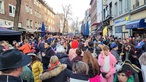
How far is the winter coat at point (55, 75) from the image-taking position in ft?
19.3

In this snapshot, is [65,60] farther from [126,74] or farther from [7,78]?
[7,78]

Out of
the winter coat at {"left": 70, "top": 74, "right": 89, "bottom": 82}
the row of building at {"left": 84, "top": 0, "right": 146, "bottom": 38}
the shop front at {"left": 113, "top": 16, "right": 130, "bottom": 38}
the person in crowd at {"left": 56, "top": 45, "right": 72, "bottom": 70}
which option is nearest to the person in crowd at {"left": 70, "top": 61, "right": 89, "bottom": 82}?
the winter coat at {"left": 70, "top": 74, "right": 89, "bottom": 82}

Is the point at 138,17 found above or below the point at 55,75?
above

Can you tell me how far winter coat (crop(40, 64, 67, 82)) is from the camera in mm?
5895

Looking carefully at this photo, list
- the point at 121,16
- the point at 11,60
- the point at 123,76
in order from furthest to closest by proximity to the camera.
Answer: the point at 121,16, the point at 123,76, the point at 11,60

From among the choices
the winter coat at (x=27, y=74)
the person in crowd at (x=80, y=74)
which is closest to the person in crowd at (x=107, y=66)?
the person in crowd at (x=80, y=74)

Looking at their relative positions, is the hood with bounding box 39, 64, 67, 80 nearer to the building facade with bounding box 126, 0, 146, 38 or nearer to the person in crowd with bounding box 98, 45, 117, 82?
the person in crowd with bounding box 98, 45, 117, 82

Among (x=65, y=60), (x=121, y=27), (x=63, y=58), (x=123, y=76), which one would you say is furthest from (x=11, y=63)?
(x=121, y=27)

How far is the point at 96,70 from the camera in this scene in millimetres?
6652

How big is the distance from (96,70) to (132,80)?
170 centimetres

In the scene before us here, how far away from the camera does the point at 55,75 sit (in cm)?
591

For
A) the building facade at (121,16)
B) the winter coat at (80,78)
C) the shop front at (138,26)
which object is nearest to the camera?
the winter coat at (80,78)

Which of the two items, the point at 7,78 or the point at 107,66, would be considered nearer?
the point at 7,78

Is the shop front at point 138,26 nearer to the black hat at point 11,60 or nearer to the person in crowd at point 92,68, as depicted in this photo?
the person in crowd at point 92,68
